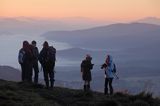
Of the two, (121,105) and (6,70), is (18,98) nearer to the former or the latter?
(121,105)

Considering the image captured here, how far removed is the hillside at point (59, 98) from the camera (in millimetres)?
18669

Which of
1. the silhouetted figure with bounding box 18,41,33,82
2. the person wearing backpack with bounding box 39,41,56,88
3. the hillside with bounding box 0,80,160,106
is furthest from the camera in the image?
the silhouetted figure with bounding box 18,41,33,82

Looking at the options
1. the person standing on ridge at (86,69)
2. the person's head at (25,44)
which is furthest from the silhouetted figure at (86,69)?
the person's head at (25,44)

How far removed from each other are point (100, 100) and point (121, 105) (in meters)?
0.97

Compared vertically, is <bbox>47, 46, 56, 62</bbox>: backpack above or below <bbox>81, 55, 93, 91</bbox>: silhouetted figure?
above

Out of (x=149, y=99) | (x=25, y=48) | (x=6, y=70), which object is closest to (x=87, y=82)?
(x=25, y=48)

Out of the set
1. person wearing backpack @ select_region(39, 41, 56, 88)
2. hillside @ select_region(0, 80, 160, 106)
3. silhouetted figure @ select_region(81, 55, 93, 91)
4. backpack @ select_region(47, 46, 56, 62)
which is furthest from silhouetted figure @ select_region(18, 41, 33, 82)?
silhouetted figure @ select_region(81, 55, 93, 91)

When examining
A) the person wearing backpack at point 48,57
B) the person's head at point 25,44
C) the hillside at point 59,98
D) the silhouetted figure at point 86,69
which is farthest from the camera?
the silhouetted figure at point 86,69

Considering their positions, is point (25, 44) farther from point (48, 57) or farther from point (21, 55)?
point (48, 57)

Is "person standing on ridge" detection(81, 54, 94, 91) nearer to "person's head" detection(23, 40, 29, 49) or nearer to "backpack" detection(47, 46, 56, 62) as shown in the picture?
"backpack" detection(47, 46, 56, 62)

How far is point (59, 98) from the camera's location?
20.6 metres

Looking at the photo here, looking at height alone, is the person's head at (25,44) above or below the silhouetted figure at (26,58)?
above

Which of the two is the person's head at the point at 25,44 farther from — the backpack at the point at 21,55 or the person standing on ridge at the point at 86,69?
the person standing on ridge at the point at 86,69

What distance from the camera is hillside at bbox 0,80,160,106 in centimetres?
1867
